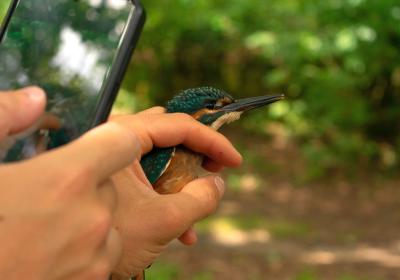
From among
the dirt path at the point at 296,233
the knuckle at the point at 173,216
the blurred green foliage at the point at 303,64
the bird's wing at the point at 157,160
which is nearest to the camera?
the knuckle at the point at 173,216

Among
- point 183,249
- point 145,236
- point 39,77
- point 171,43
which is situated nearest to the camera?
point 39,77

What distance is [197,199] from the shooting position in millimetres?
1352

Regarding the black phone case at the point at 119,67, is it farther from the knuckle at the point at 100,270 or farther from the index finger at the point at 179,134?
the index finger at the point at 179,134

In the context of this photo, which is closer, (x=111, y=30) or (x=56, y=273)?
(x=56, y=273)

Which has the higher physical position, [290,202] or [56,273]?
[56,273]

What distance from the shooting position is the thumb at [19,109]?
0.92 m

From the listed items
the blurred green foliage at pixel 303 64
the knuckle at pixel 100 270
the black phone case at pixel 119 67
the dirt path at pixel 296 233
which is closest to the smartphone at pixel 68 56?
the black phone case at pixel 119 67

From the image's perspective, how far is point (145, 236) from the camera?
4.22 ft

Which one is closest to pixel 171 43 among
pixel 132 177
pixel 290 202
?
pixel 290 202

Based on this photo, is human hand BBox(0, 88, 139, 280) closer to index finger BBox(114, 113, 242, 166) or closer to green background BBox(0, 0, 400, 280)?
index finger BBox(114, 113, 242, 166)

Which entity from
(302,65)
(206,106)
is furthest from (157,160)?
(302,65)

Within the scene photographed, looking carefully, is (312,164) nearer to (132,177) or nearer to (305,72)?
(305,72)

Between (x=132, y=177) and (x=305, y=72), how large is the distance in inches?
237

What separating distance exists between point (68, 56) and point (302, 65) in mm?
6138
